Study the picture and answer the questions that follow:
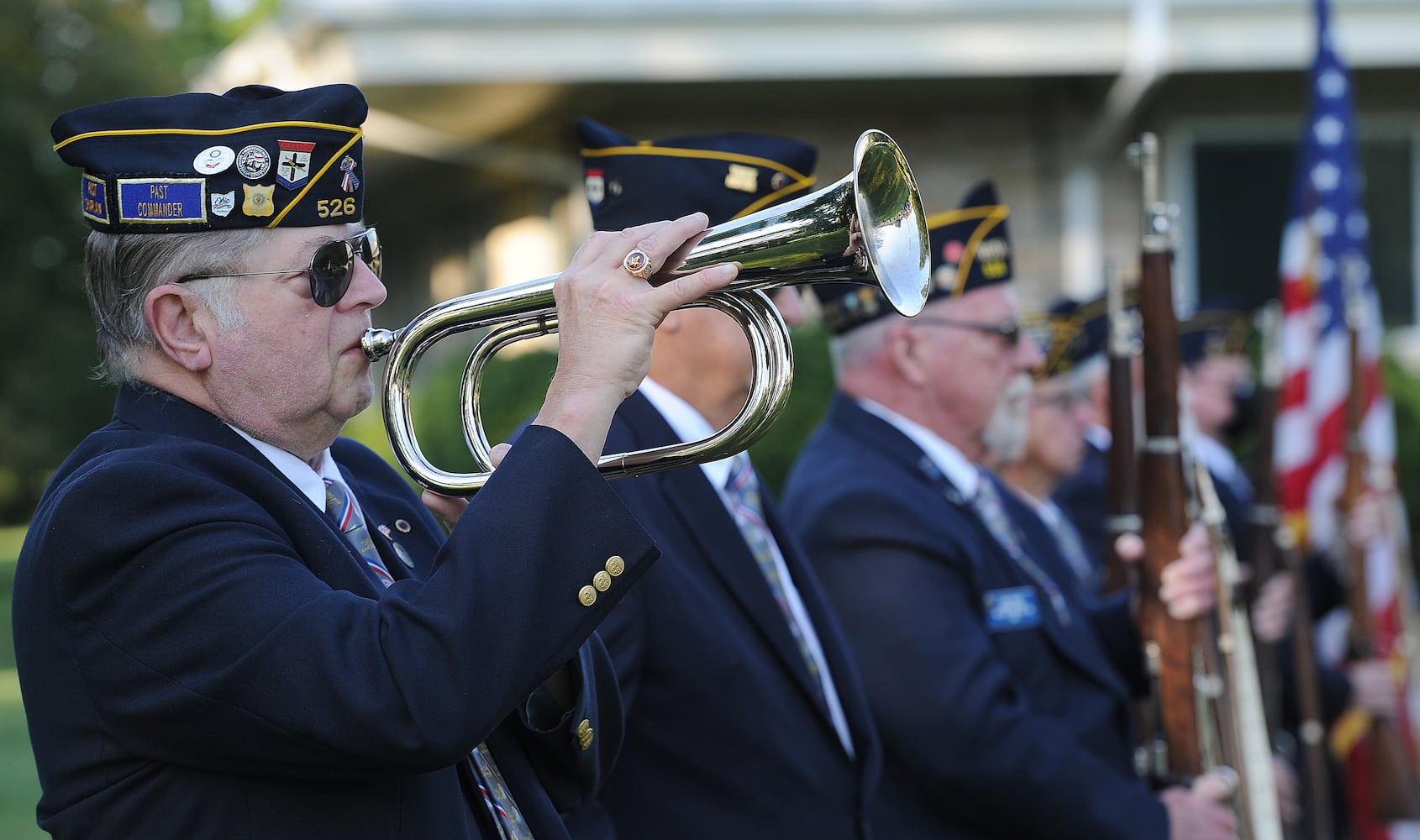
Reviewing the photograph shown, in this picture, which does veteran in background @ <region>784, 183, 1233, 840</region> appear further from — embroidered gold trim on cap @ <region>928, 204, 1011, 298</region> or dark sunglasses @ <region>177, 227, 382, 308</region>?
dark sunglasses @ <region>177, 227, 382, 308</region>

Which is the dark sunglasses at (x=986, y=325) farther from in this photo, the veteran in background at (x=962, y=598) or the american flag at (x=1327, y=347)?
the american flag at (x=1327, y=347)

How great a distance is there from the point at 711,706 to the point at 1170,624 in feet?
6.22

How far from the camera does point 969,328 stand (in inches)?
173

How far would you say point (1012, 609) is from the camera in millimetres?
3969

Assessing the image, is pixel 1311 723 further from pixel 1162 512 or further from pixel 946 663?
pixel 946 663

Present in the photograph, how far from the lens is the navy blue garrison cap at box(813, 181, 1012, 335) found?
170 inches

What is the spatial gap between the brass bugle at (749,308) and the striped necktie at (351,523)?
11 cm

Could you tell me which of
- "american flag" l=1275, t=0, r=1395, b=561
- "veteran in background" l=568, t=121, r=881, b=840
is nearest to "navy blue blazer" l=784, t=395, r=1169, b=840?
"veteran in background" l=568, t=121, r=881, b=840

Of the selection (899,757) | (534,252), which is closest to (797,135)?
(534,252)

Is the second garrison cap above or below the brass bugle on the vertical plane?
below

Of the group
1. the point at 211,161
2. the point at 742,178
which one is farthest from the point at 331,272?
the point at 742,178

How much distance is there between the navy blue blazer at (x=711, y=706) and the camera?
300 cm

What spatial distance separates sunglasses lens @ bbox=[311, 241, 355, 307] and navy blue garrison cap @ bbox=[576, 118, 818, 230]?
1229 mm

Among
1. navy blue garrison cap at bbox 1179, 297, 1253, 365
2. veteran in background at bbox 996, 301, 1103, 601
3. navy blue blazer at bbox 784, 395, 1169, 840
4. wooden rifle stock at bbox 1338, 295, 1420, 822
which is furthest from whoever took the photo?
navy blue garrison cap at bbox 1179, 297, 1253, 365
